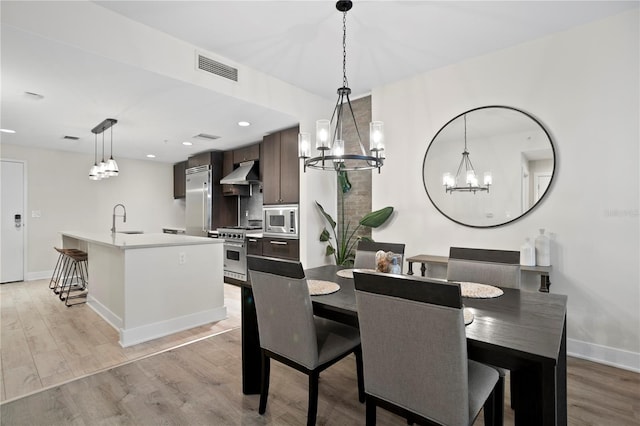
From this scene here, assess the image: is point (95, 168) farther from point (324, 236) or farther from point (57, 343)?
point (324, 236)

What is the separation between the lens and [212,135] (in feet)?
15.5

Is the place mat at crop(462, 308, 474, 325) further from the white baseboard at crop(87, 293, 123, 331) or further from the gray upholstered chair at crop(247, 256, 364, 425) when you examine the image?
the white baseboard at crop(87, 293, 123, 331)

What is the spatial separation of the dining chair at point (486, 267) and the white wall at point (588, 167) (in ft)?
2.97

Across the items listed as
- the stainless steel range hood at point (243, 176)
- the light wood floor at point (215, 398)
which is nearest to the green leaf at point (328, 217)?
the stainless steel range hood at point (243, 176)

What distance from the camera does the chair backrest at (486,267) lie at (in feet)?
6.89

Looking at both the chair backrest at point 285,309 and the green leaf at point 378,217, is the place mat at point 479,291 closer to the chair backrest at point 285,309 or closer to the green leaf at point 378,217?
the chair backrest at point 285,309

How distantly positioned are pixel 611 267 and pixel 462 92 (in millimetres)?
1978

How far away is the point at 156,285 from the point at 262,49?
2.43 m

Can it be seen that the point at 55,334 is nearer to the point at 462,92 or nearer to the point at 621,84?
the point at 462,92

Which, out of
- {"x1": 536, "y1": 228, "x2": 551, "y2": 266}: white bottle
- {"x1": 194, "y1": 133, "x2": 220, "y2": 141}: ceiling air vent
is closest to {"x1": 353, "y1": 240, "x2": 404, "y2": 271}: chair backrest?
{"x1": 536, "y1": 228, "x2": 551, "y2": 266}: white bottle

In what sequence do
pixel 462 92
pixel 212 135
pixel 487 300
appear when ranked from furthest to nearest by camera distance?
pixel 212 135
pixel 462 92
pixel 487 300

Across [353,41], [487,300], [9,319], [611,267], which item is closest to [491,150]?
[611,267]

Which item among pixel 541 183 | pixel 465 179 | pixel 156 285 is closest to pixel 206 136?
pixel 156 285

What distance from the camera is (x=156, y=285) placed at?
3096mm
